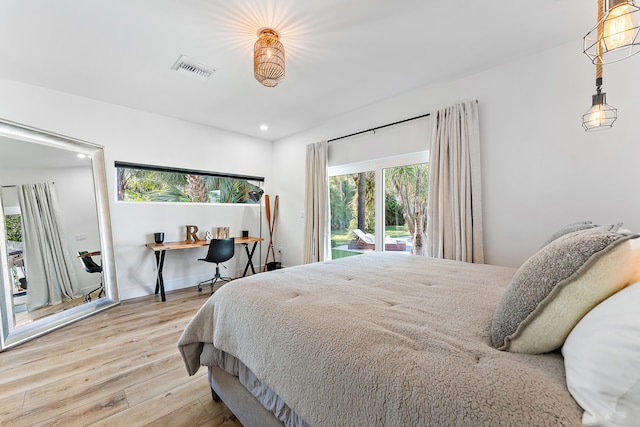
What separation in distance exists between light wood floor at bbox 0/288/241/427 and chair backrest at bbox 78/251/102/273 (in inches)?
27.2

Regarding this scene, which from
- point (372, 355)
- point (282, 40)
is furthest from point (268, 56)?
point (372, 355)

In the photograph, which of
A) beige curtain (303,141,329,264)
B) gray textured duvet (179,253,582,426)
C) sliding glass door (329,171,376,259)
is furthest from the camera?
beige curtain (303,141,329,264)

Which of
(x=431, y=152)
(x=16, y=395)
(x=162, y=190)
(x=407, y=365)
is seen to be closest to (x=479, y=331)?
(x=407, y=365)

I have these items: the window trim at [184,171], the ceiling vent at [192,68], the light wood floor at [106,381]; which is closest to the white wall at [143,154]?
the window trim at [184,171]

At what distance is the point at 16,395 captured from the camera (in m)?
1.60

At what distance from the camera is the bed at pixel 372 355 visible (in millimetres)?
569

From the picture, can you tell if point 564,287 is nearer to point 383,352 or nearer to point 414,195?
point 383,352

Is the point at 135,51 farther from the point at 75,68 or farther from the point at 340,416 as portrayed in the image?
the point at 340,416

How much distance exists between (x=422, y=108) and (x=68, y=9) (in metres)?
3.21

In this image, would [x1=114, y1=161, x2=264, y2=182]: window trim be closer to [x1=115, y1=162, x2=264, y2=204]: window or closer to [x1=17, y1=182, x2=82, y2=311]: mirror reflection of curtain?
[x1=115, y1=162, x2=264, y2=204]: window

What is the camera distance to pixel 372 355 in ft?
2.41

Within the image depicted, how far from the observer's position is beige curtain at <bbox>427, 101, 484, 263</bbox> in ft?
8.40

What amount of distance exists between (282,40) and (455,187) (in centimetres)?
217

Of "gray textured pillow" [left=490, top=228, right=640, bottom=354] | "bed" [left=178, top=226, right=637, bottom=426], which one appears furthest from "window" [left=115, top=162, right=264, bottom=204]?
"gray textured pillow" [left=490, top=228, right=640, bottom=354]
